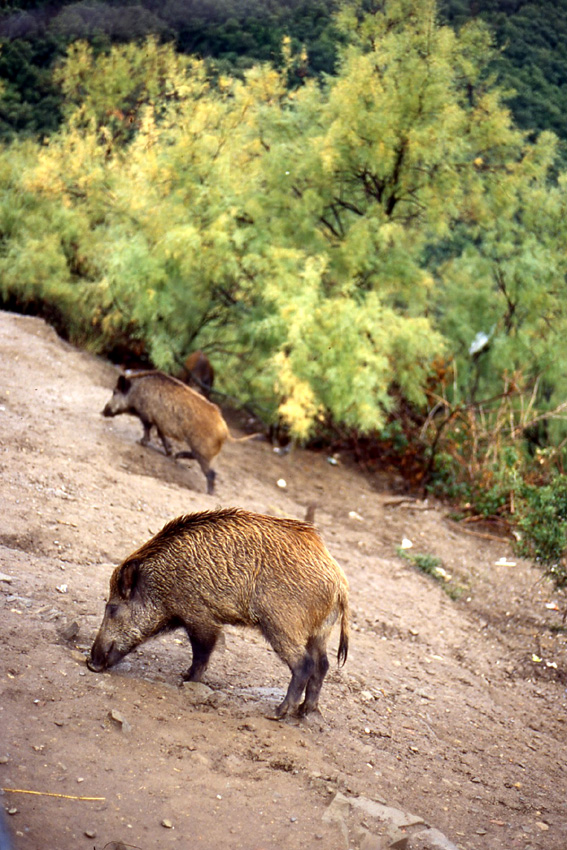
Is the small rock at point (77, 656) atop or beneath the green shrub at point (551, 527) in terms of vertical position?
atop

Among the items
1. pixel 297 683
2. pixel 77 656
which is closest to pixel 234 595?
pixel 297 683

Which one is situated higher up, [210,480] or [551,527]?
[551,527]

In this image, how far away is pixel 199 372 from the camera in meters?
13.1

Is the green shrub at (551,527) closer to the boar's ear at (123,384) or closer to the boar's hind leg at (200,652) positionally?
the boar's hind leg at (200,652)

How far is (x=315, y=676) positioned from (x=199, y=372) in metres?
8.81

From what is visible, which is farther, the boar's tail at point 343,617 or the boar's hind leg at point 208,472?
the boar's hind leg at point 208,472

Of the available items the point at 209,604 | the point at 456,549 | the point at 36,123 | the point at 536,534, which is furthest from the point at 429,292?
the point at 209,604

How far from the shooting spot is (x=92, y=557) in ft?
20.7

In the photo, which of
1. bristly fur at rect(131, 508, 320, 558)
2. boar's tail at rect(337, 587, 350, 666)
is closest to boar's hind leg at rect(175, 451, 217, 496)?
bristly fur at rect(131, 508, 320, 558)

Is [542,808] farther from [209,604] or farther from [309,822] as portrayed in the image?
[209,604]

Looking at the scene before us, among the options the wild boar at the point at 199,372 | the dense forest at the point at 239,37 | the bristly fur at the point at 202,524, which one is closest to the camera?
the bristly fur at the point at 202,524

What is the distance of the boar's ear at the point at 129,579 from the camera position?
4719 mm

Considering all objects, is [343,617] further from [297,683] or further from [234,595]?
[234,595]

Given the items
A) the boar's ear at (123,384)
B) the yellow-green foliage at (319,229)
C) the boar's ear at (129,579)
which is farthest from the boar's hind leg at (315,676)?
the yellow-green foliage at (319,229)
